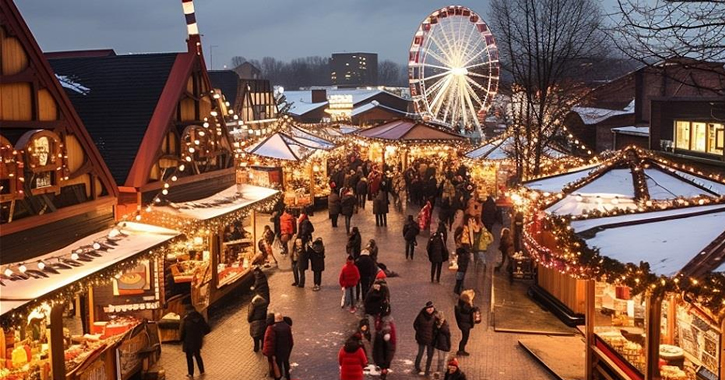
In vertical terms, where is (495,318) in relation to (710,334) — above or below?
below

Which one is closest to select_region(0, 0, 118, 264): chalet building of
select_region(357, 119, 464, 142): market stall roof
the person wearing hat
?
the person wearing hat

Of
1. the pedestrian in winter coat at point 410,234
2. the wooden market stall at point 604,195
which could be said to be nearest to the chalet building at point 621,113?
the pedestrian in winter coat at point 410,234

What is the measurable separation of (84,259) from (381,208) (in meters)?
15.9

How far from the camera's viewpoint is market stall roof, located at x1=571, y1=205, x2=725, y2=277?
26.7ft

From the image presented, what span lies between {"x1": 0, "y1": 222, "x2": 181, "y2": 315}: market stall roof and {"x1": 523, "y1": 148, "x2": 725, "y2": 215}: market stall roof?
7249 millimetres

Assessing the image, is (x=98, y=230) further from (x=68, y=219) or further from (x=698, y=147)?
(x=698, y=147)

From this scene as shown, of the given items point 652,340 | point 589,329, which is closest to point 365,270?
point 589,329

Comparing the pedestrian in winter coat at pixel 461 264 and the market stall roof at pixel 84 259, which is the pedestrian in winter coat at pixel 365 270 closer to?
the pedestrian in winter coat at pixel 461 264

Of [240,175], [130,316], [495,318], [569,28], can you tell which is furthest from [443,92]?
[130,316]

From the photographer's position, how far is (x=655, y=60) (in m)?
9.38

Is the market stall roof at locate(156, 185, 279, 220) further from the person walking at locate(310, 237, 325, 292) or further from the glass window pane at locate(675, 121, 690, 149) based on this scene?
the glass window pane at locate(675, 121, 690, 149)

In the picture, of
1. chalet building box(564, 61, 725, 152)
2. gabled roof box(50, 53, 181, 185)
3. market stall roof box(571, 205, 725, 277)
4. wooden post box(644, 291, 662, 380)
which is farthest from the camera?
chalet building box(564, 61, 725, 152)

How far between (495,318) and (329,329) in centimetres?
337

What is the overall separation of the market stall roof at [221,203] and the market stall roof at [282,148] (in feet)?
29.1
